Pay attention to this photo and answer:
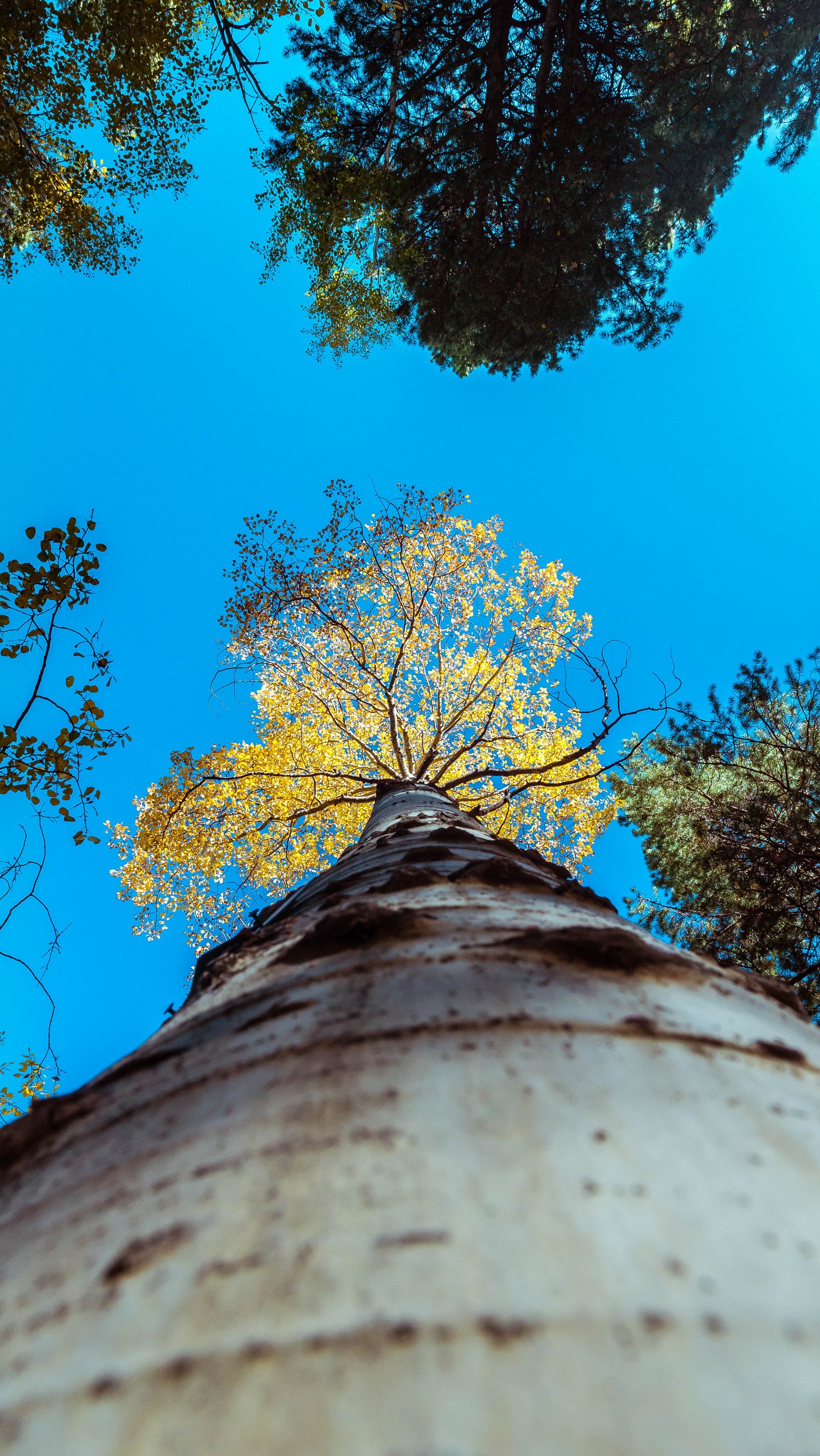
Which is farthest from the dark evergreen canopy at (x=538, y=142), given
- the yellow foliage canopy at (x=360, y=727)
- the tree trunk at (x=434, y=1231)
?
the tree trunk at (x=434, y=1231)

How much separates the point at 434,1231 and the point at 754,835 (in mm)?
6447

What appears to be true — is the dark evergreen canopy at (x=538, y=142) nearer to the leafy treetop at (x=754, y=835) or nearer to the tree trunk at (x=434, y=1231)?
the leafy treetop at (x=754, y=835)

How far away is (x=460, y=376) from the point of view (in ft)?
30.3

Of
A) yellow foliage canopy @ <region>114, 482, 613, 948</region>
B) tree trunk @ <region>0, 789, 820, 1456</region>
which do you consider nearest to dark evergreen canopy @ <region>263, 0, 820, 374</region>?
yellow foliage canopy @ <region>114, 482, 613, 948</region>

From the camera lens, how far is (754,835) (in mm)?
5996

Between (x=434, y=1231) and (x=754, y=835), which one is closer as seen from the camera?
(x=434, y=1231)

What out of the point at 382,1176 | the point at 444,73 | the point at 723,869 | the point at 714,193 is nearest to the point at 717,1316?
the point at 382,1176

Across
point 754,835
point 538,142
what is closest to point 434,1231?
A: point 754,835

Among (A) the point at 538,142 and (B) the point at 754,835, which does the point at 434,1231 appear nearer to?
(B) the point at 754,835

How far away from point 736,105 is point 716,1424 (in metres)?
9.32

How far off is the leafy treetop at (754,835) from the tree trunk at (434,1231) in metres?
5.38

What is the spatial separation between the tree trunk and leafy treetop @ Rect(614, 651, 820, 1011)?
538cm

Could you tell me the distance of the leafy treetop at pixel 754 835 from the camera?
566 centimetres

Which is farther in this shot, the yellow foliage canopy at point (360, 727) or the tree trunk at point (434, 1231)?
the yellow foliage canopy at point (360, 727)
